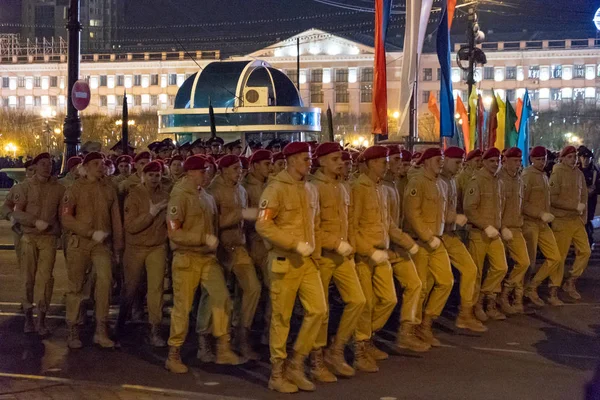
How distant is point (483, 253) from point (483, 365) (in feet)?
7.47

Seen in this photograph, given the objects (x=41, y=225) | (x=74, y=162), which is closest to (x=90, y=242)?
(x=41, y=225)

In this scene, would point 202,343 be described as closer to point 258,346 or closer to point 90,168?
point 258,346

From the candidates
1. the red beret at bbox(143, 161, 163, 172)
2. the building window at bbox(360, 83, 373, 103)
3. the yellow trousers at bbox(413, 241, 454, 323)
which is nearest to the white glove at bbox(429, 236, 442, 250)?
the yellow trousers at bbox(413, 241, 454, 323)

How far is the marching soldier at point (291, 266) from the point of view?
7.90 meters

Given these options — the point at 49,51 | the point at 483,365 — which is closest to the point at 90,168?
the point at 483,365

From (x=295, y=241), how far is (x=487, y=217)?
3.71 metres

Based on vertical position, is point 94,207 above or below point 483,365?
above

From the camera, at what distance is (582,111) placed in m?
74.8

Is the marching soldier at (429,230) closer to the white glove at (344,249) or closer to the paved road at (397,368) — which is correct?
the paved road at (397,368)

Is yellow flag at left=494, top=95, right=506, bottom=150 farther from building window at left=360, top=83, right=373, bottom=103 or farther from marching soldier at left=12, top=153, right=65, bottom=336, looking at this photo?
building window at left=360, top=83, right=373, bottom=103

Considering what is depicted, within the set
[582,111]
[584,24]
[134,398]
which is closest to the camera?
[134,398]

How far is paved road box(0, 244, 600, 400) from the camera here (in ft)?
26.1

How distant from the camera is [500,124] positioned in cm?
2117

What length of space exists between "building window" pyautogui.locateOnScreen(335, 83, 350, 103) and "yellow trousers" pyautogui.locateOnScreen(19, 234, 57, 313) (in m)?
86.0
